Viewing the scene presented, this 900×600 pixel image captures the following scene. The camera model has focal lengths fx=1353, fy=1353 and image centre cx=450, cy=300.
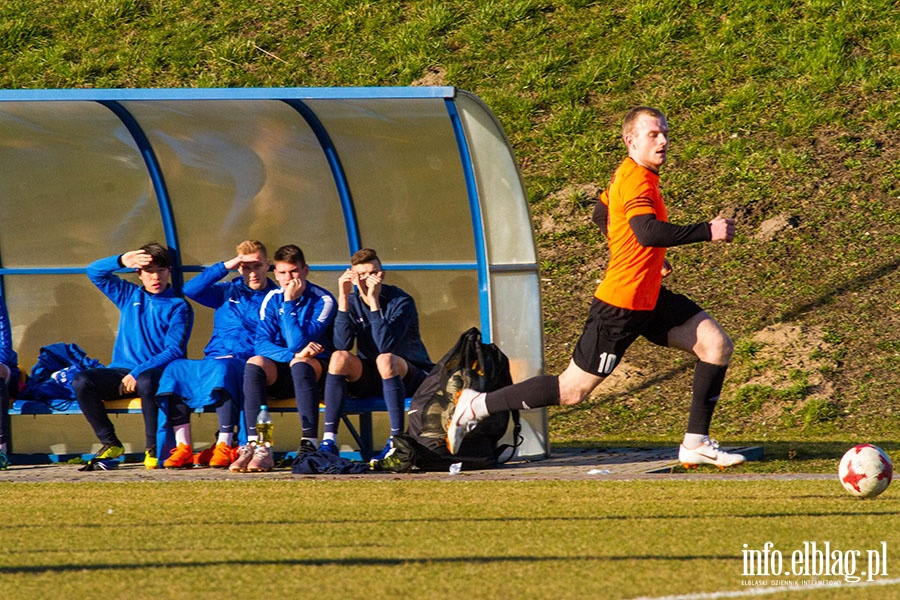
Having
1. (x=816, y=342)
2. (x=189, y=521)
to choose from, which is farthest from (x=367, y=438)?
(x=816, y=342)

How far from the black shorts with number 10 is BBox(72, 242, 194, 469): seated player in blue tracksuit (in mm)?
3025

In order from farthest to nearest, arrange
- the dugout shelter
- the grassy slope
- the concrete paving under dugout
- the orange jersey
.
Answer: the grassy slope < the dugout shelter < the concrete paving under dugout < the orange jersey

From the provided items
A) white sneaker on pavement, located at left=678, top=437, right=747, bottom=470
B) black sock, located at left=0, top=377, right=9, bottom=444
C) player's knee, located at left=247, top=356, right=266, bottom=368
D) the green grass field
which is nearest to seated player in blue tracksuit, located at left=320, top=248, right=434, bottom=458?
player's knee, located at left=247, top=356, right=266, bottom=368

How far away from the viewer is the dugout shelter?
973 centimetres

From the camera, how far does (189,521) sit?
237 inches

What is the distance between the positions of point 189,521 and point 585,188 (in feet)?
36.8

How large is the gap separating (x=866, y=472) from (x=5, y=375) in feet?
18.9

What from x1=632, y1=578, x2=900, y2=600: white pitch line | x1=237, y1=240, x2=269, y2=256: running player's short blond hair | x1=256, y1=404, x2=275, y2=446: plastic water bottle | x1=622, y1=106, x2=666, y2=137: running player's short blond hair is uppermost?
x1=622, y1=106, x2=666, y2=137: running player's short blond hair

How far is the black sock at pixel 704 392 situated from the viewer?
7887 millimetres

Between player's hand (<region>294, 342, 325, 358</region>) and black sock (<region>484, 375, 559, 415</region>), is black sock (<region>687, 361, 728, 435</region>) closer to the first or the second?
black sock (<region>484, 375, 559, 415</region>)

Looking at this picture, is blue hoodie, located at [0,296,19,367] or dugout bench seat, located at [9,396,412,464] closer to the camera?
dugout bench seat, located at [9,396,412,464]

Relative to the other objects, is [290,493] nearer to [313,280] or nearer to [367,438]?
[367,438]

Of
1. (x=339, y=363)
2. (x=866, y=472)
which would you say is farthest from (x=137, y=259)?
(x=866, y=472)

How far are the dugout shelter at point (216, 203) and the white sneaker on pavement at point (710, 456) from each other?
6.69 ft
